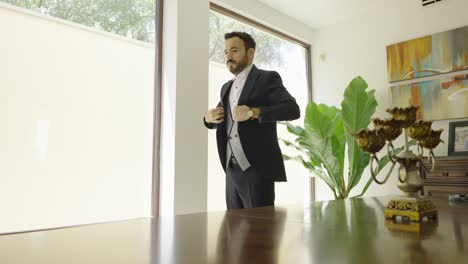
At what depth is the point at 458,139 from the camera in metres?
3.48

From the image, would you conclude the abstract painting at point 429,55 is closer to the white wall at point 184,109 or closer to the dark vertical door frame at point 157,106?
the white wall at point 184,109

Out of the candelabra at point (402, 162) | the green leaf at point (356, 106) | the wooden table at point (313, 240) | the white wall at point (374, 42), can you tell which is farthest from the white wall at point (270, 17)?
the wooden table at point (313, 240)

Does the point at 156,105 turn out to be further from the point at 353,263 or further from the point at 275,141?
the point at 353,263

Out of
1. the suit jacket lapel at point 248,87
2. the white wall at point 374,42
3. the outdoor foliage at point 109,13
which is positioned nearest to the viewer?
the suit jacket lapel at point 248,87

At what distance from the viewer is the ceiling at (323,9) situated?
418 cm

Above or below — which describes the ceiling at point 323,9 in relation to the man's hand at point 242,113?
above

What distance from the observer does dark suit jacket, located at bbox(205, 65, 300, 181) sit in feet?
5.30

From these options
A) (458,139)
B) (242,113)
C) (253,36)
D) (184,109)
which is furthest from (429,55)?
(242,113)

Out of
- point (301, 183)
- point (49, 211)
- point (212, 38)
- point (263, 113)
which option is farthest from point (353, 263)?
point (301, 183)

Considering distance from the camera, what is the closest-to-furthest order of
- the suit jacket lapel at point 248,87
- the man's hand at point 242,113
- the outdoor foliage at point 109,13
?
the man's hand at point 242,113 → the suit jacket lapel at point 248,87 → the outdoor foliage at point 109,13

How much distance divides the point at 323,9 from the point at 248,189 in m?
3.52

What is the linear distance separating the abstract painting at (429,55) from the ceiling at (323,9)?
2.16ft

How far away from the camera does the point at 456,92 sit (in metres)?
3.59

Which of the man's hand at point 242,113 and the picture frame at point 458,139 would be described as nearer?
the man's hand at point 242,113
